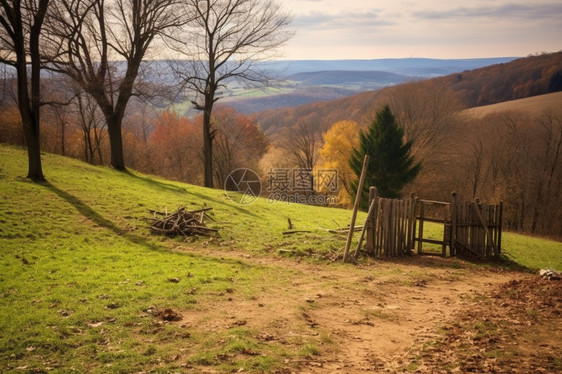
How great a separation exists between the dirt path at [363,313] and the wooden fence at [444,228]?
4.14 ft

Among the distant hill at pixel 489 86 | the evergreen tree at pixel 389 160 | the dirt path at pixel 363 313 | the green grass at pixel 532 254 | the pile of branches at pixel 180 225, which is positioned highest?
the distant hill at pixel 489 86

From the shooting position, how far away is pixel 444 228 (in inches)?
584

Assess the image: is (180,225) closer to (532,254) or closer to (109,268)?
(109,268)

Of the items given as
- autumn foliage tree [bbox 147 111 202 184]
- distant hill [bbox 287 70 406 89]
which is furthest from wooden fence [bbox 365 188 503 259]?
distant hill [bbox 287 70 406 89]

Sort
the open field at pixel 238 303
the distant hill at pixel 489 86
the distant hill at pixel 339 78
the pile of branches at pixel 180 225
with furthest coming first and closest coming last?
the distant hill at pixel 339 78, the distant hill at pixel 489 86, the pile of branches at pixel 180 225, the open field at pixel 238 303

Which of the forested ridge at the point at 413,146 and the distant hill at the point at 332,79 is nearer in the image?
the forested ridge at the point at 413,146

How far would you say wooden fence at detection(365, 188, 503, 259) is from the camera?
45.8 ft

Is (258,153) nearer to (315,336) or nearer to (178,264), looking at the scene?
(178,264)

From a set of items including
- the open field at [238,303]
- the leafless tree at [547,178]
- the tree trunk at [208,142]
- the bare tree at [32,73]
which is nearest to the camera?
the open field at [238,303]

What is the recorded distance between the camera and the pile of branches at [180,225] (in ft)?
48.8

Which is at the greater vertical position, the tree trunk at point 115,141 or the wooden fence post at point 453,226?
the tree trunk at point 115,141

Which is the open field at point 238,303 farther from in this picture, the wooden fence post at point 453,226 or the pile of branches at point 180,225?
the wooden fence post at point 453,226

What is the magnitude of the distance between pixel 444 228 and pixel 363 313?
24.1 ft

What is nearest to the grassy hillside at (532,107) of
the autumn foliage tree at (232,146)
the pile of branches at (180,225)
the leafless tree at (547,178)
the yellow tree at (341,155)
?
the leafless tree at (547,178)
